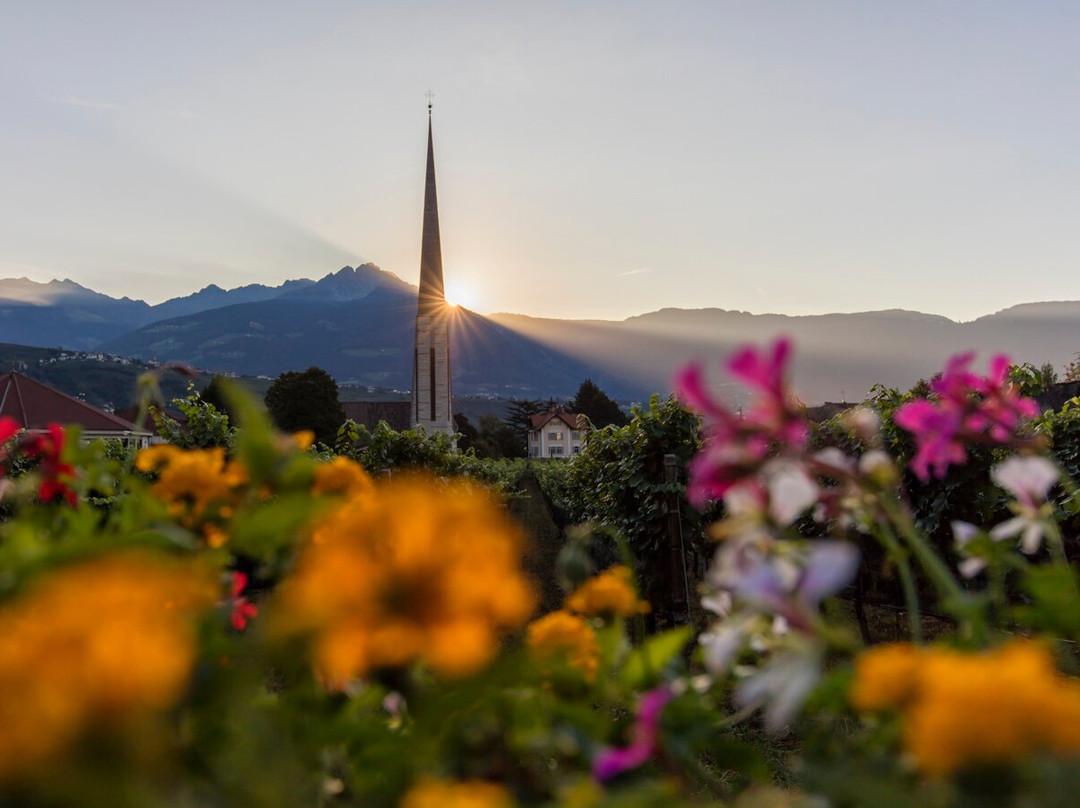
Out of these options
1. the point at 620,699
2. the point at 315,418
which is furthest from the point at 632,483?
the point at 315,418

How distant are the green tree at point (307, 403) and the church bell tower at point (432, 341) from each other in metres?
5.17

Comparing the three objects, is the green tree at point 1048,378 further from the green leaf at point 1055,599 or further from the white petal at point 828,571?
the white petal at point 828,571

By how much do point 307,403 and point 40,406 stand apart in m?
15.7

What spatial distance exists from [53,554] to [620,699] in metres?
0.55

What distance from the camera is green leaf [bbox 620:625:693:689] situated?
0.81 m

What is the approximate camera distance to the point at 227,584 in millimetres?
906

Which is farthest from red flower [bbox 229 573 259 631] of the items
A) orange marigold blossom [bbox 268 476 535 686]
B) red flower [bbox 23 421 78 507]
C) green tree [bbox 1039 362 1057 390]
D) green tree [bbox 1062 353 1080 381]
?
green tree [bbox 1062 353 1080 381]

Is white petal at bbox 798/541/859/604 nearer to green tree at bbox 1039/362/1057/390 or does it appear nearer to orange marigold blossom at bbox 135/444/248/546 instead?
orange marigold blossom at bbox 135/444/248/546

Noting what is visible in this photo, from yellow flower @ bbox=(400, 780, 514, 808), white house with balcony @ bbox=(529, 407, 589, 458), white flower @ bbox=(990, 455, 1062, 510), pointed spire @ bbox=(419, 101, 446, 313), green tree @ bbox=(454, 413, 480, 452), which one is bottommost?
white house with balcony @ bbox=(529, 407, 589, 458)

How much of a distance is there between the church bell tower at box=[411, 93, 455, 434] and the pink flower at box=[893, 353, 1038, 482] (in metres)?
46.3

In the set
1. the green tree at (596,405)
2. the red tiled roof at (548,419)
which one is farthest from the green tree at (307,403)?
the red tiled roof at (548,419)

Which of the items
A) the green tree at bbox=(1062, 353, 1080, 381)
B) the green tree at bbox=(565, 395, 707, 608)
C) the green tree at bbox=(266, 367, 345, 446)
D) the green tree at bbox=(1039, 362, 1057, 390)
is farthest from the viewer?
the green tree at bbox=(266, 367, 345, 446)

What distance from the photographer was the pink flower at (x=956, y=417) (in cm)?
92

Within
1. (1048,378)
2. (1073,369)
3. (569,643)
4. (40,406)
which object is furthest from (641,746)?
(1073,369)
